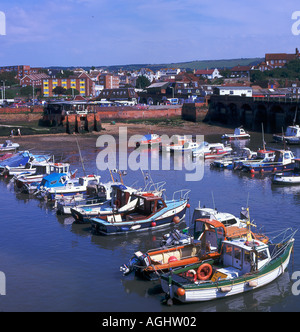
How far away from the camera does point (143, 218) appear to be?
23.6 metres

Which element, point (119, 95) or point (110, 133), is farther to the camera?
point (119, 95)

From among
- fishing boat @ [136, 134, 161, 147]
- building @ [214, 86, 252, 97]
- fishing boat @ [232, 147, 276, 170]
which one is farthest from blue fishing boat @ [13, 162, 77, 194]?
building @ [214, 86, 252, 97]

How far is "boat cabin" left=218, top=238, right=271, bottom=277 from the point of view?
16906 millimetres

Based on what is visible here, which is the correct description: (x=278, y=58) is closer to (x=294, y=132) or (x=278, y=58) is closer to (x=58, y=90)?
(x=58, y=90)

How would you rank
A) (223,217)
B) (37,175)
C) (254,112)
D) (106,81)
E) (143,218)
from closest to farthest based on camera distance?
(223,217), (143,218), (37,175), (254,112), (106,81)

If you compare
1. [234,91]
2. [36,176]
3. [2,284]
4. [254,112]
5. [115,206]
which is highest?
[234,91]

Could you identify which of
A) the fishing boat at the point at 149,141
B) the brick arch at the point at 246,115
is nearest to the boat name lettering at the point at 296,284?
the fishing boat at the point at 149,141

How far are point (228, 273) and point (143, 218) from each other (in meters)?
7.48

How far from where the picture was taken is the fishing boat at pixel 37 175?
33.0 meters

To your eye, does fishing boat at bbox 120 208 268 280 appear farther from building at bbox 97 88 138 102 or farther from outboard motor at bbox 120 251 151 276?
building at bbox 97 88 138 102

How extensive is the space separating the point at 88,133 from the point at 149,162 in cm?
2019

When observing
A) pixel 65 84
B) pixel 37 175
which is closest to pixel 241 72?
pixel 65 84

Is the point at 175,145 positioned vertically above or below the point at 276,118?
below

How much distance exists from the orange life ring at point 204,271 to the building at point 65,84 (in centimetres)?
10880
